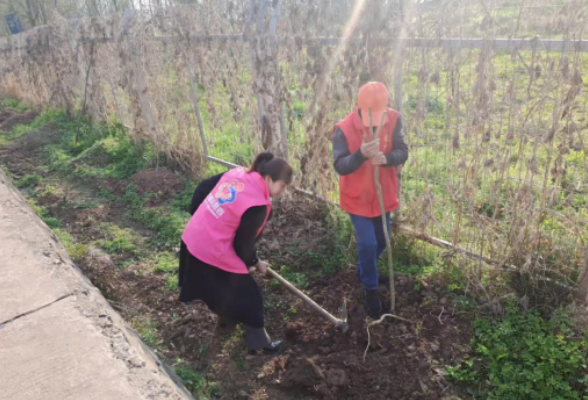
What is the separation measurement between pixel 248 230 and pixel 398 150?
3.64 feet

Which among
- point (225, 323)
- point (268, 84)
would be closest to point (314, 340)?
point (225, 323)

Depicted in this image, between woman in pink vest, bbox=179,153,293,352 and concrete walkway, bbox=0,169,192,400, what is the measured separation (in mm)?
544

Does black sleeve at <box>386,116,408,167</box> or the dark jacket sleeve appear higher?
black sleeve at <box>386,116,408,167</box>

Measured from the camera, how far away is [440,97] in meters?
3.18

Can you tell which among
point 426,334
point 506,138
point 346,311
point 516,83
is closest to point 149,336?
point 346,311

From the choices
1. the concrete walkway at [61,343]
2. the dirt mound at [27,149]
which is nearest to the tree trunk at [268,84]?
the concrete walkway at [61,343]

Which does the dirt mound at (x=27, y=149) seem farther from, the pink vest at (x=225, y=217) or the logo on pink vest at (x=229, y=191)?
the logo on pink vest at (x=229, y=191)

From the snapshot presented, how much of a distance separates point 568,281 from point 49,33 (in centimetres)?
984

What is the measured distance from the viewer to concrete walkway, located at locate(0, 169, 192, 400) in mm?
2135

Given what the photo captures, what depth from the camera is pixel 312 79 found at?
13.4 feet

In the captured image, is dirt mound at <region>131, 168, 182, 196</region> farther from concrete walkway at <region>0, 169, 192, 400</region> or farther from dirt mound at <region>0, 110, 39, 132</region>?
dirt mound at <region>0, 110, 39, 132</region>

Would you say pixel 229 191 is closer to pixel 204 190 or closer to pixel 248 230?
pixel 248 230

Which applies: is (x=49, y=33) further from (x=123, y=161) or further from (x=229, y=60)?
(x=229, y=60)

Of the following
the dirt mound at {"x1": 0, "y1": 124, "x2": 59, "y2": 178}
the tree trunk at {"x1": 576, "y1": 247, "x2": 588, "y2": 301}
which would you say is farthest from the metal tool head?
the dirt mound at {"x1": 0, "y1": 124, "x2": 59, "y2": 178}
